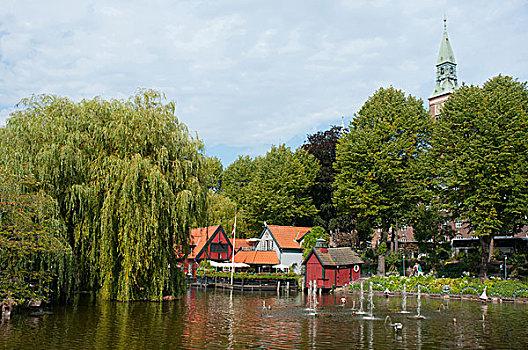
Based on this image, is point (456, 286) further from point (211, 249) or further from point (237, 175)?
point (237, 175)

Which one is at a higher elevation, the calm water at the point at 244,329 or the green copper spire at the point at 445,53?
the green copper spire at the point at 445,53

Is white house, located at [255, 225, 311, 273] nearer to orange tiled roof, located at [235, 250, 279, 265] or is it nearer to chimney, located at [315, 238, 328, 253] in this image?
orange tiled roof, located at [235, 250, 279, 265]

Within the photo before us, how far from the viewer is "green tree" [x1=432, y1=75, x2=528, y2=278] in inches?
1576

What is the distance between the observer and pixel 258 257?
59531 mm

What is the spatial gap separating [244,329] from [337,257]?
94.9 ft

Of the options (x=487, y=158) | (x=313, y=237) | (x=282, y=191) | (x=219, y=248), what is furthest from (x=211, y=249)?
(x=487, y=158)

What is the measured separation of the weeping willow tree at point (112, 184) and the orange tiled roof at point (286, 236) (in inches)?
1260

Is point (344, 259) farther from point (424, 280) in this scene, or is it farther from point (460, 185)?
point (460, 185)

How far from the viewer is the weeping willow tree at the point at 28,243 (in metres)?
20.9

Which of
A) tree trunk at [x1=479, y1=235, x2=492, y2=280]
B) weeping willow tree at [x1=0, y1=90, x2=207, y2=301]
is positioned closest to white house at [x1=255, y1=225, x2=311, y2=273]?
tree trunk at [x1=479, y1=235, x2=492, y2=280]

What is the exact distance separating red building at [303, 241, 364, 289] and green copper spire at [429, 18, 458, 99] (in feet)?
181

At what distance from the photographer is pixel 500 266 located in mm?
45812

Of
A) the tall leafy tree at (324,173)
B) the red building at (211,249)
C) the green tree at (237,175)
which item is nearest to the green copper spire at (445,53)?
the tall leafy tree at (324,173)

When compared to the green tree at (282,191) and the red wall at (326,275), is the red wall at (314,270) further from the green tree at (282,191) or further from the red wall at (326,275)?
the green tree at (282,191)
